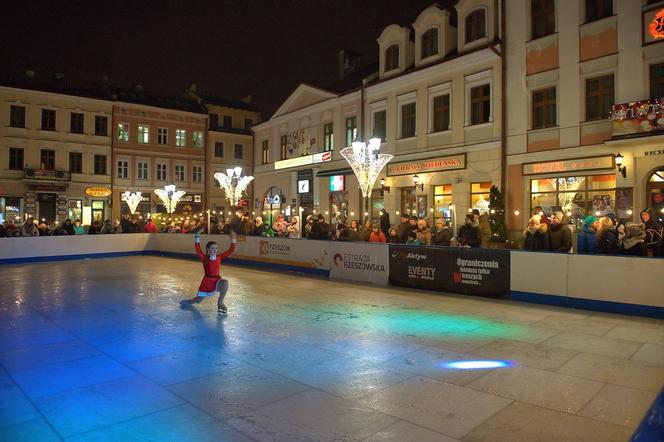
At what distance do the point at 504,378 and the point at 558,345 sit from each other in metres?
2.03

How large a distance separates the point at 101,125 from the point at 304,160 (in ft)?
66.2

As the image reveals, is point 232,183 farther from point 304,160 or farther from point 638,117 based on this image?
point 638,117

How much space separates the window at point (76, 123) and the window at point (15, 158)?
4055 mm

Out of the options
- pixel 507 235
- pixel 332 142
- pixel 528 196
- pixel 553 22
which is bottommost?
pixel 507 235

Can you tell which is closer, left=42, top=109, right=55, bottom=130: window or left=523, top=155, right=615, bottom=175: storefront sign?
left=523, top=155, right=615, bottom=175: storefront sign

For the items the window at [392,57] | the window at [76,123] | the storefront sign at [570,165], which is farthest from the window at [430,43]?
the window at [76,123]

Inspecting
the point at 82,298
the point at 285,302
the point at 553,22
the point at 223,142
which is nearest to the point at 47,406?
the point at 285,302

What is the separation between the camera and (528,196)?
1895cm

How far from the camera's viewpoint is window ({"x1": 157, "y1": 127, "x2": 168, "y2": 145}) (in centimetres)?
4203

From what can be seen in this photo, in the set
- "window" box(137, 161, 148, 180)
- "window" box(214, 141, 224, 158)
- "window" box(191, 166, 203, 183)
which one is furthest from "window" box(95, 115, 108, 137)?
"window" box(214, 141, 224, 158)

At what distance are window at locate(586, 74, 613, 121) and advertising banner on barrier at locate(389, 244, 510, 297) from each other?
9.23m

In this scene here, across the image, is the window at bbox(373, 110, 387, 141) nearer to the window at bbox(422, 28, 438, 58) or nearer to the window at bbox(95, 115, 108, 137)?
the window at bbox(422, 28, 438, 58)

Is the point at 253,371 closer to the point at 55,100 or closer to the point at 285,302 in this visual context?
the point at 285,302

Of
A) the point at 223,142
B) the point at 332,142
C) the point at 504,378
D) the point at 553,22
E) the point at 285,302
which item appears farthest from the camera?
the point at 223,142
